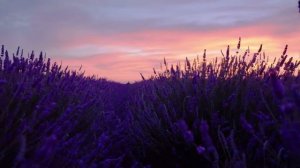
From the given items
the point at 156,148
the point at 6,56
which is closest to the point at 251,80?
the point at 156,148

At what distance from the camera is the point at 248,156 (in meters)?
2.43

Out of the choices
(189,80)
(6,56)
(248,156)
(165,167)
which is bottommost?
(165,167)

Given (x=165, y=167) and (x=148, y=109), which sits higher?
(x=148, y=109)

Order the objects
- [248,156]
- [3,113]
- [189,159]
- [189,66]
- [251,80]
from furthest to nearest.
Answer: [189,66] → [251,80] → [189,159] → [248,156] → [3,113]

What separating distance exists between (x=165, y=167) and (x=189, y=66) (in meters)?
1.11

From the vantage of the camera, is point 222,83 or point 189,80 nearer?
point 222,83

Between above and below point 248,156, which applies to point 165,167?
below

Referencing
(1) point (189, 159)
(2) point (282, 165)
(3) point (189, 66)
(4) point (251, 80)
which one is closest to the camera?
(2) point (282, 165)

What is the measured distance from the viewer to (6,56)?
11.0ft

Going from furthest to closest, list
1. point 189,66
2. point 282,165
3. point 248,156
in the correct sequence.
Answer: point 189,66 → point 248,156 → point 282,165

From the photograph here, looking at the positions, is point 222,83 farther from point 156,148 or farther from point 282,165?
point 282,165

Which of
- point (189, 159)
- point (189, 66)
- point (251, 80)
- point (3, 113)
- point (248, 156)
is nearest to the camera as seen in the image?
point (3, 113)

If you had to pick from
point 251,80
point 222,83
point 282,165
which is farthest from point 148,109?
point 282,165

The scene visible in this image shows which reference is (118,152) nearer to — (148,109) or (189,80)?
(148,109)
